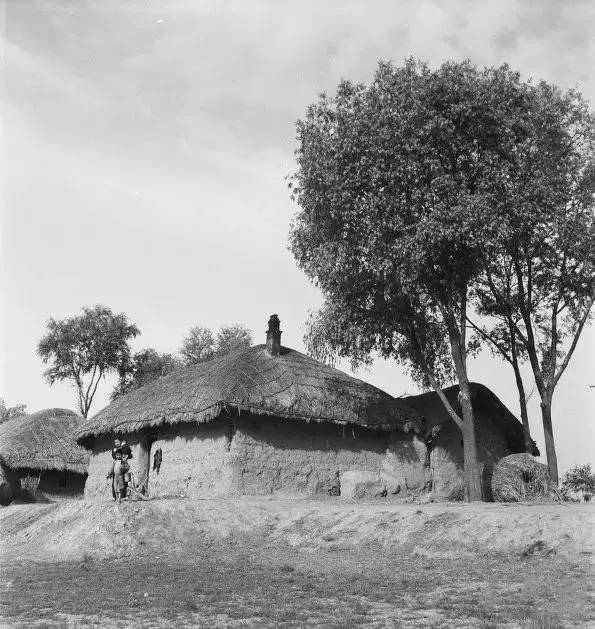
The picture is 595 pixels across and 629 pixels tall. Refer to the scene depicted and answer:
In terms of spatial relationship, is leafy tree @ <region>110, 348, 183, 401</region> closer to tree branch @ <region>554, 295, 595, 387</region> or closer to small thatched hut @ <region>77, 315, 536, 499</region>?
small thatched hut @ <region>77, 315, 536, 499</region>

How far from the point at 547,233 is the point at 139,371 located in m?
28.6

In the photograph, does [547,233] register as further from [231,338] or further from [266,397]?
[231,338]

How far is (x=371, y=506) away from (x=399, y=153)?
894cm

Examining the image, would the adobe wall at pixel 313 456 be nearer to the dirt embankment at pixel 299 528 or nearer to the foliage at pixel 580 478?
the dirt embankment at pixel 299 528

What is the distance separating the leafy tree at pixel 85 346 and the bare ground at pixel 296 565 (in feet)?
75.6

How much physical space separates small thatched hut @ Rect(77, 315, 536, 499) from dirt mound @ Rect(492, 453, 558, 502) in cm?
307

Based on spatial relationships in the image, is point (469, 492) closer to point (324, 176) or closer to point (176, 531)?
point (176, 531)

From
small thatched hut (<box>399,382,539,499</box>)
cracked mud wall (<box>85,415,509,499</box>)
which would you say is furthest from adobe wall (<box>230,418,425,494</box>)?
small thatched hut (<box>399,382,539,499</box>)

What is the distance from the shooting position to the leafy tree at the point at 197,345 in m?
46.3

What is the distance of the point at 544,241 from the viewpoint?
21719 mm

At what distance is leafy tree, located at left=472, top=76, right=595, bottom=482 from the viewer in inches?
795

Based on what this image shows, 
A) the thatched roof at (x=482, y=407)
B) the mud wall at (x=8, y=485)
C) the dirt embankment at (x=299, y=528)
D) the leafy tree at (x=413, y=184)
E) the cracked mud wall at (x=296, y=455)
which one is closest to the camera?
the dirt embankment at (x=299, y=528)

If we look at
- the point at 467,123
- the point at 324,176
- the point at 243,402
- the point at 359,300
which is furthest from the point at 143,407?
the point at 467,123

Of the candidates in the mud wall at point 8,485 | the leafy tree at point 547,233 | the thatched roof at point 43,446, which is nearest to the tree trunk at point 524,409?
the leafy tree at point 547,233
